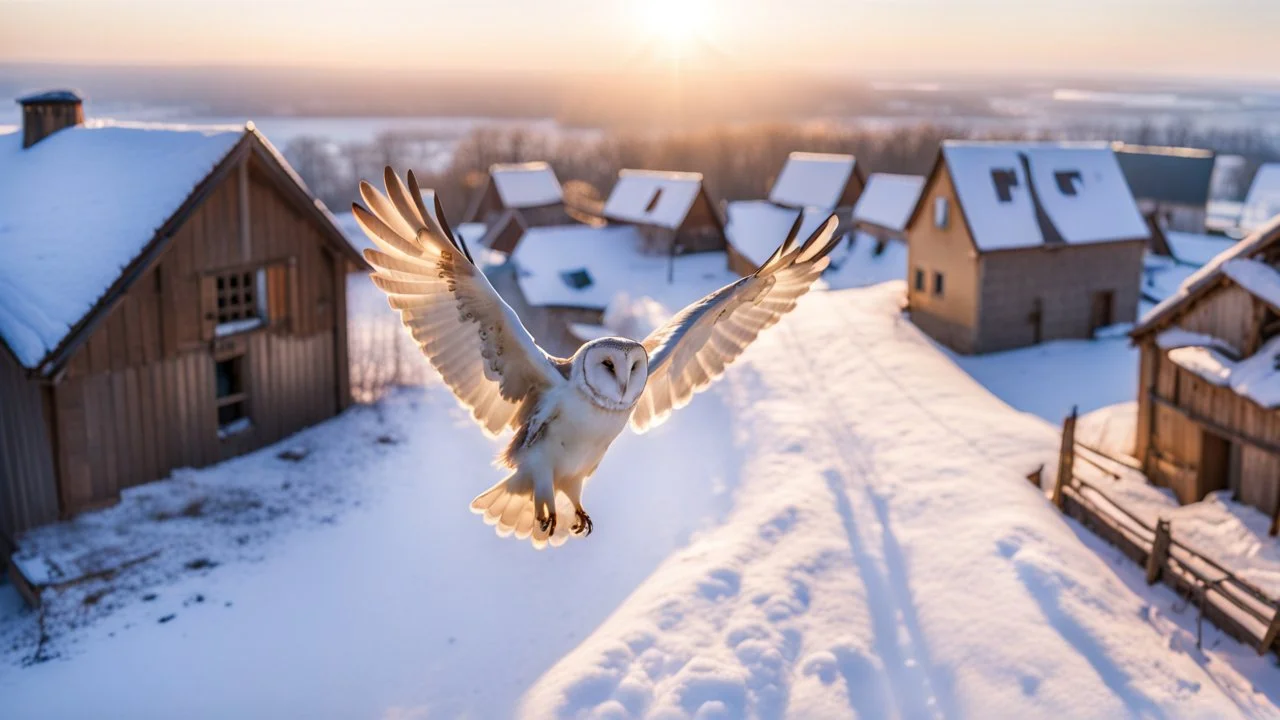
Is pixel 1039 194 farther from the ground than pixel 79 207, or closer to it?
farther from the ground

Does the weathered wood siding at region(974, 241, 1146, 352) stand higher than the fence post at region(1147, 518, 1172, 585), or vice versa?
the weathered wood siding at region(974, 241, 1146, 352)

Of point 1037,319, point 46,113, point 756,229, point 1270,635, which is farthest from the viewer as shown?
point 756,229

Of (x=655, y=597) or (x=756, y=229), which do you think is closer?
(x=655, y=597)

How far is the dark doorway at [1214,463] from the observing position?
16.9m

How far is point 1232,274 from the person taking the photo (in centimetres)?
1603

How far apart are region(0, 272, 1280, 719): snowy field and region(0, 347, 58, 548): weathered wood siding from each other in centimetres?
76

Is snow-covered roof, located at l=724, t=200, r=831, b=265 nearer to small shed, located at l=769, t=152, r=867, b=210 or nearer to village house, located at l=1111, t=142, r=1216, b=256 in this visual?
small shed, located at l=769, t=152, r=867, b=210

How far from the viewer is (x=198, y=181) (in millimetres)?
16828

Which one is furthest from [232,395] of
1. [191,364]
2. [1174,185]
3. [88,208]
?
[1174,185]

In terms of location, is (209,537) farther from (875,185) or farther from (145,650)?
(875,185)

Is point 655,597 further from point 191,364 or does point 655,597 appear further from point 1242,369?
point 1242,369

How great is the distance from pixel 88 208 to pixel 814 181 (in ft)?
113

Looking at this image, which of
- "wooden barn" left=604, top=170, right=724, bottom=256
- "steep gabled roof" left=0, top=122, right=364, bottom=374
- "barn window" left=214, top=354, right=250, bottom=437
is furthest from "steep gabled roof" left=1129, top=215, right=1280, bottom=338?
"wooden barn" left=604, top=170, right=724, bottom=256

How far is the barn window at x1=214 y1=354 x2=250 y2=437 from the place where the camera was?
18547 millimetres
